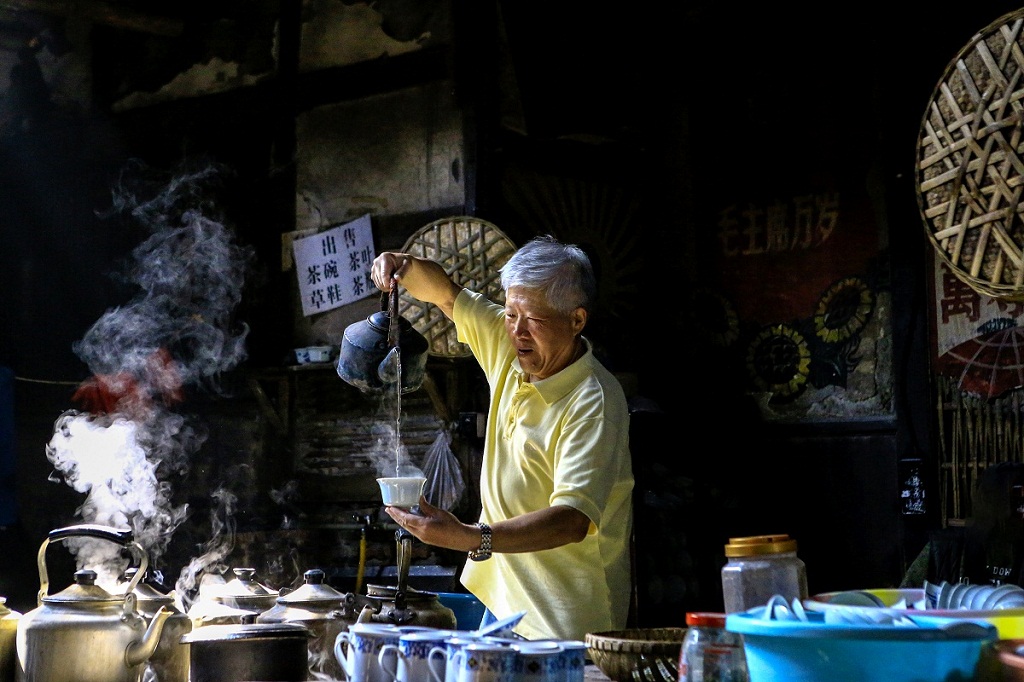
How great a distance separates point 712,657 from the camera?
196cm

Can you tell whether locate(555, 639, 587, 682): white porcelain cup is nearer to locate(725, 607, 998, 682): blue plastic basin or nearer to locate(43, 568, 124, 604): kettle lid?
locate(725, 607, 998, 682): blue plastic basin

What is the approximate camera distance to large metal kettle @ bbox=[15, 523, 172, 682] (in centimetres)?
271

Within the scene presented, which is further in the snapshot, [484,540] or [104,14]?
[104,14]

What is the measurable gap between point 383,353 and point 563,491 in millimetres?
758

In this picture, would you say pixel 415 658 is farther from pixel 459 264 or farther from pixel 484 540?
pixel 459 264

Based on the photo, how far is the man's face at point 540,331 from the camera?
3451 mm

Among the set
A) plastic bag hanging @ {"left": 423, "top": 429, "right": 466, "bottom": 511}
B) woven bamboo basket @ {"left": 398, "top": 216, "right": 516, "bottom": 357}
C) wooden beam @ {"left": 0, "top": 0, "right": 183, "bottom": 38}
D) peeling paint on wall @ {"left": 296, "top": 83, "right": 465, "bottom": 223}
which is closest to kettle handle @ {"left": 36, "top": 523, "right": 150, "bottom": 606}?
woven bamboo basket @ {"left": 398, "top": 216, "right": 516, "bottom": 357}

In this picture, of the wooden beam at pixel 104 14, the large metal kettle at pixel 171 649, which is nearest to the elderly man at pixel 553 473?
the large metal kettle at pixel 171 649

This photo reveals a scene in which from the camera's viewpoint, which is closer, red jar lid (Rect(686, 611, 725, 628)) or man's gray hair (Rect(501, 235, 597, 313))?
red jar lid (Rect(686, 611, 725, 628))

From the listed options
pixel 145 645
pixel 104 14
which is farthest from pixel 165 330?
pixel 145 645

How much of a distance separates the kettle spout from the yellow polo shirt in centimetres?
100

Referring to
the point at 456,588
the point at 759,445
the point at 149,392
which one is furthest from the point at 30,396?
the point at 759,445

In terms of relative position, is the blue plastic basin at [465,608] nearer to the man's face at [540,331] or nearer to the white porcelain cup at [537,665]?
the man's face at [540,331]

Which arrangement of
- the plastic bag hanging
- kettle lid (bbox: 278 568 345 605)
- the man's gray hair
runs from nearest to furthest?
1. kettle lid (bbox: 278 568 345 605)
2. the man's gray hair
3. the plastic bag hanging
